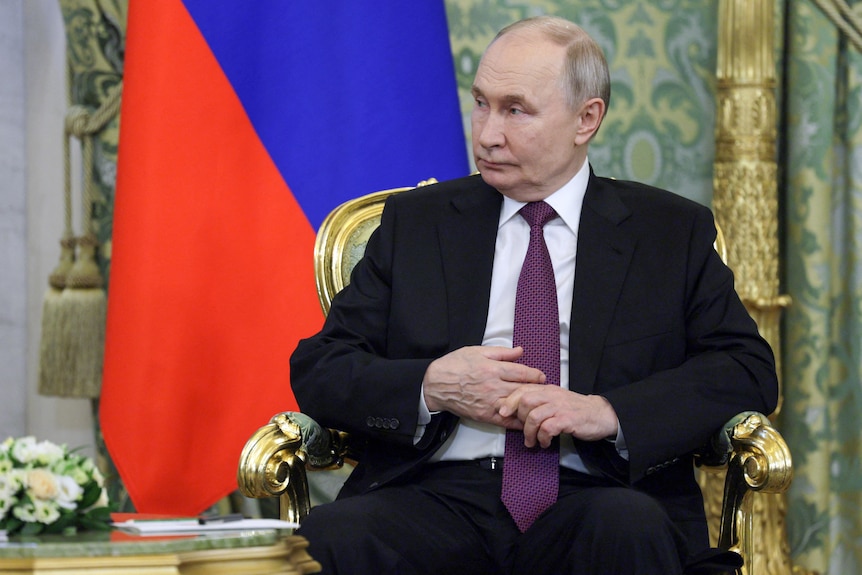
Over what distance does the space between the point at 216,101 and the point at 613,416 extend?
147 centimetres

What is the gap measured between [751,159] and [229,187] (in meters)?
1.38

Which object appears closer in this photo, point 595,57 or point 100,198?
point 595,57

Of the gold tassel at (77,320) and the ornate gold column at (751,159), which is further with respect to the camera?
the gold tassel at (77,320)

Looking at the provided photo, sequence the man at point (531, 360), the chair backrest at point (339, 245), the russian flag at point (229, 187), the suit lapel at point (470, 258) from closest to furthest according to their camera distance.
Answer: the man at point (531, 360), the suit lapel at point (470, 258), the chair backrest at point (339, 245), the russian flag at point (229, 187)

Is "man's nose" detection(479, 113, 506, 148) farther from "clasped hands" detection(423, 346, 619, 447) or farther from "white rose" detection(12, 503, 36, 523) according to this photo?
"white rose" detection(12, 503, 36, 523)

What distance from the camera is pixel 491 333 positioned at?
223 centimetres

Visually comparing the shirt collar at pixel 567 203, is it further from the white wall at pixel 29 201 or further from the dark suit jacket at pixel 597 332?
the white wall at pixel 29 201

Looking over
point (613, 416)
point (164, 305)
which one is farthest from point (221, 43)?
point (613, 416)

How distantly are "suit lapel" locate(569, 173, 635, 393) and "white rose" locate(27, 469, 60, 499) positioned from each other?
1.01m

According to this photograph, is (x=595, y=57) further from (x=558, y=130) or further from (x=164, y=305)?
(x=164, y=305)

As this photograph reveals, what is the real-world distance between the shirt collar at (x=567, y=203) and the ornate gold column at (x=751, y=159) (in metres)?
0.78

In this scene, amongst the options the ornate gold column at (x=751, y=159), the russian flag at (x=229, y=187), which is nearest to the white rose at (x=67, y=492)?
the russian flag at (x=229, y=187)

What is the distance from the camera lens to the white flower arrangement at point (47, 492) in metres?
1.44

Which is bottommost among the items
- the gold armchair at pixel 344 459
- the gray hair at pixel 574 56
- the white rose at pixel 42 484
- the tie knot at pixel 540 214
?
the gold armchair at pixel 344 459
